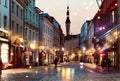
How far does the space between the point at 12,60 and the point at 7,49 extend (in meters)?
3.19

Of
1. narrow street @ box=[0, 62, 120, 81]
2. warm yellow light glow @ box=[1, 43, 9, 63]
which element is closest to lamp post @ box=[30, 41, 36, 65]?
warm yellow light glow @ box=[1, 43, 9, 63]

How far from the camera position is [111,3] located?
56062mm

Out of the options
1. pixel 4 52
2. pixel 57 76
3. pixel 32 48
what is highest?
pixel 32 48

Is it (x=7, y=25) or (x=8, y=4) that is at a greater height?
(x=8, y=4)

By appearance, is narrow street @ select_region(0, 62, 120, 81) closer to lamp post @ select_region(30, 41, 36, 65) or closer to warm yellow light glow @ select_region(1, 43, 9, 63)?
warm yellow light glow @ select_region(1, 43, 9, 63)

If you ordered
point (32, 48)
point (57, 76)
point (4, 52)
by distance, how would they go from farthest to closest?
point (32, 48), point (4, 52), point (57, 76)

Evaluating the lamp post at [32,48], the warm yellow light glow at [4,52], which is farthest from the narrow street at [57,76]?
the lamp post at [32,48]

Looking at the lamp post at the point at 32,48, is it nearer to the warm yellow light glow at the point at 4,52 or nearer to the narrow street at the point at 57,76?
the warm yellow light glow at the point at 4,52

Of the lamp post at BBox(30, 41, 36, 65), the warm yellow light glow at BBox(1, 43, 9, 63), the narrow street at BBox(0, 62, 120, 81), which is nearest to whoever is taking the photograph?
the narrow street at BBox(0, 62, 120, 81)

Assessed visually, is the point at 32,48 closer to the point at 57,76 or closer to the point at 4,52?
the point at 4,52

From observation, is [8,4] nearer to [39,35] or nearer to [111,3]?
[111,3]

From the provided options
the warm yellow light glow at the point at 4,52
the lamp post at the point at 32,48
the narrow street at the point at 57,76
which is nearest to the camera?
the narrow street at the point at 57,76

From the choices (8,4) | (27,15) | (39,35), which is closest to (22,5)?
(27,15)

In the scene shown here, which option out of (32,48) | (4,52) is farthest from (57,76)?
(32,48)
